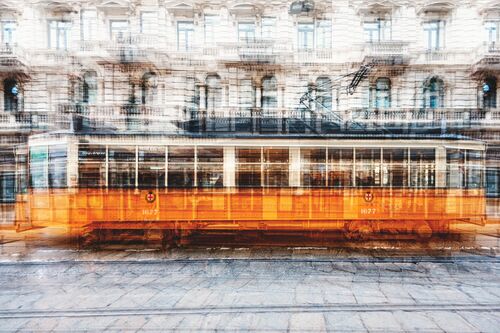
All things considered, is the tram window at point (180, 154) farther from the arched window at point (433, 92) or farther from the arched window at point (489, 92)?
the arched window at point (489, 92)

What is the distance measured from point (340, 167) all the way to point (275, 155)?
159 centimetres

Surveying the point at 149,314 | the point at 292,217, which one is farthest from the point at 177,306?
the point at 292,217

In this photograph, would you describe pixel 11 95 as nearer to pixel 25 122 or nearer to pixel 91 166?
pixel 25 122

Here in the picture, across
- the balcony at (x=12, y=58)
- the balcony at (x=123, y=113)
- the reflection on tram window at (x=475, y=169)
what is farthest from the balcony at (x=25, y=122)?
the reflection on tram window at (x=475, y=169)

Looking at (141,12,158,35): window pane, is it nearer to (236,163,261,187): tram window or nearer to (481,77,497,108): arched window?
(236,163,261,187): tram window

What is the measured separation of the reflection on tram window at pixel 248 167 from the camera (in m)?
7.02

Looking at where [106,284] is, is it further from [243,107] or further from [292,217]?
[243,107]

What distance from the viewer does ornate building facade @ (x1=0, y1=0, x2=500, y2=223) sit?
1341cm

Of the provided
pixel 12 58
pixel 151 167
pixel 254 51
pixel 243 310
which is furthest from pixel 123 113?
pixel 243 310

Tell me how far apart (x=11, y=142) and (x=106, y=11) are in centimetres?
753

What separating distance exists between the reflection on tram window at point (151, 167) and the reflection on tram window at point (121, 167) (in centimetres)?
19

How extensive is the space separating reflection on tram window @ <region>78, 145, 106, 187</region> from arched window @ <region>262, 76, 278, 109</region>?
8.66 m

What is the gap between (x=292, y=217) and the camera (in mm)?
7051

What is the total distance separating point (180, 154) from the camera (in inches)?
275
